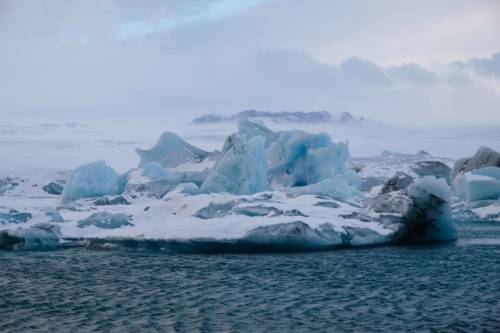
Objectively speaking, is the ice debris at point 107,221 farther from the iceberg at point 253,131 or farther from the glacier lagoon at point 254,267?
the iceberg at point 253,131

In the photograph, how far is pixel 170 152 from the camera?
59.8m

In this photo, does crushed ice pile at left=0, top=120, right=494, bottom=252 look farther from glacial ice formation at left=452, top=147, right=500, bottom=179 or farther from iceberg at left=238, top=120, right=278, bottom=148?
glacial ice formation at left=452, top=147, right=500, bottom=179

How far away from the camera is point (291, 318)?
575 inches

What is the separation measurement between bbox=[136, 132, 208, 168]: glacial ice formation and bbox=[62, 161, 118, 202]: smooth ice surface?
8.22 metres

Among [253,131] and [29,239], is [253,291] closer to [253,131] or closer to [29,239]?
[29,239]

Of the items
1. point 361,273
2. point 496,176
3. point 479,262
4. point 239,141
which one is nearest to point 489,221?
point 496,176

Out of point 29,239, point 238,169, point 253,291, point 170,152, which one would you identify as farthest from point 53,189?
point 253,291

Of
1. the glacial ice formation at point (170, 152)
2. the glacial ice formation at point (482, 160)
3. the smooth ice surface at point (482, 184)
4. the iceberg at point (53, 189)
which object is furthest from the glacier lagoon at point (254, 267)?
the iceberg at point (53, 189)

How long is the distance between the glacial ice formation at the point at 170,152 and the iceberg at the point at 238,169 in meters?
15.4

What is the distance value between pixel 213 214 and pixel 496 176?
83.6 ft

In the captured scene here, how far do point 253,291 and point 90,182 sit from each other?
1330 inches

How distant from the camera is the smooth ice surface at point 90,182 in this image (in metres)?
48.3

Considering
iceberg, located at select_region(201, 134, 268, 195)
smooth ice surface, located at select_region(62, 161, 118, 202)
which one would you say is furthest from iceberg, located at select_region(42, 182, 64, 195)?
iceberg, located at select_region(201, 134, 268, 195)

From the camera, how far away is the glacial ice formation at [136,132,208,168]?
192ft
